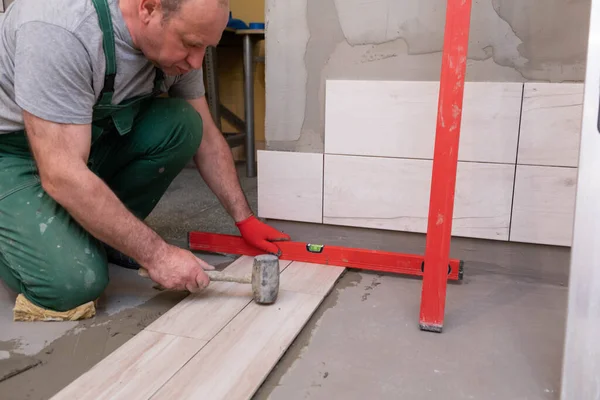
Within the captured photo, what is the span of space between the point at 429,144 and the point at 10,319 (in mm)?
1350

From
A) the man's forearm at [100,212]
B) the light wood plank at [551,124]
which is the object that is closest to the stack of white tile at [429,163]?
the light wood plank at [551,124]

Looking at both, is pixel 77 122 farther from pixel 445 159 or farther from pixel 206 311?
pixel 445 159

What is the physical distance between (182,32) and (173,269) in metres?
0.60

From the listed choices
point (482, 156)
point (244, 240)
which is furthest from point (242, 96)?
point (482, 156)

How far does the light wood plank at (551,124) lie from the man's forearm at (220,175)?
931 millimetres

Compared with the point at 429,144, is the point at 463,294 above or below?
below

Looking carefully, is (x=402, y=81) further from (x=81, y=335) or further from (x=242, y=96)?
(x=242, y=96)

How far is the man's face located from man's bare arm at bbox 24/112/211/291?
262 mm

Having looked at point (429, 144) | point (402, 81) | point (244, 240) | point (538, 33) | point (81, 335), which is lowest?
point (81, 335)

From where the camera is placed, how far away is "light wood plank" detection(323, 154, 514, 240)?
5.32ft

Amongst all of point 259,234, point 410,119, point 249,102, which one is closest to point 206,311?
point 259,234

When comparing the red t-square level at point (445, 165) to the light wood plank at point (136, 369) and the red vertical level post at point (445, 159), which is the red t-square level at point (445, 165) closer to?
the red vertical level post at point (445, 159)

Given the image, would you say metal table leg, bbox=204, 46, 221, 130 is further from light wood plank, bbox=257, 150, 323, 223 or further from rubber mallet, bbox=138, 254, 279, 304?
rubber mallet, bbox=138, 254, 279, 304

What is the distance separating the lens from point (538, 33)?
1497 millimetres
